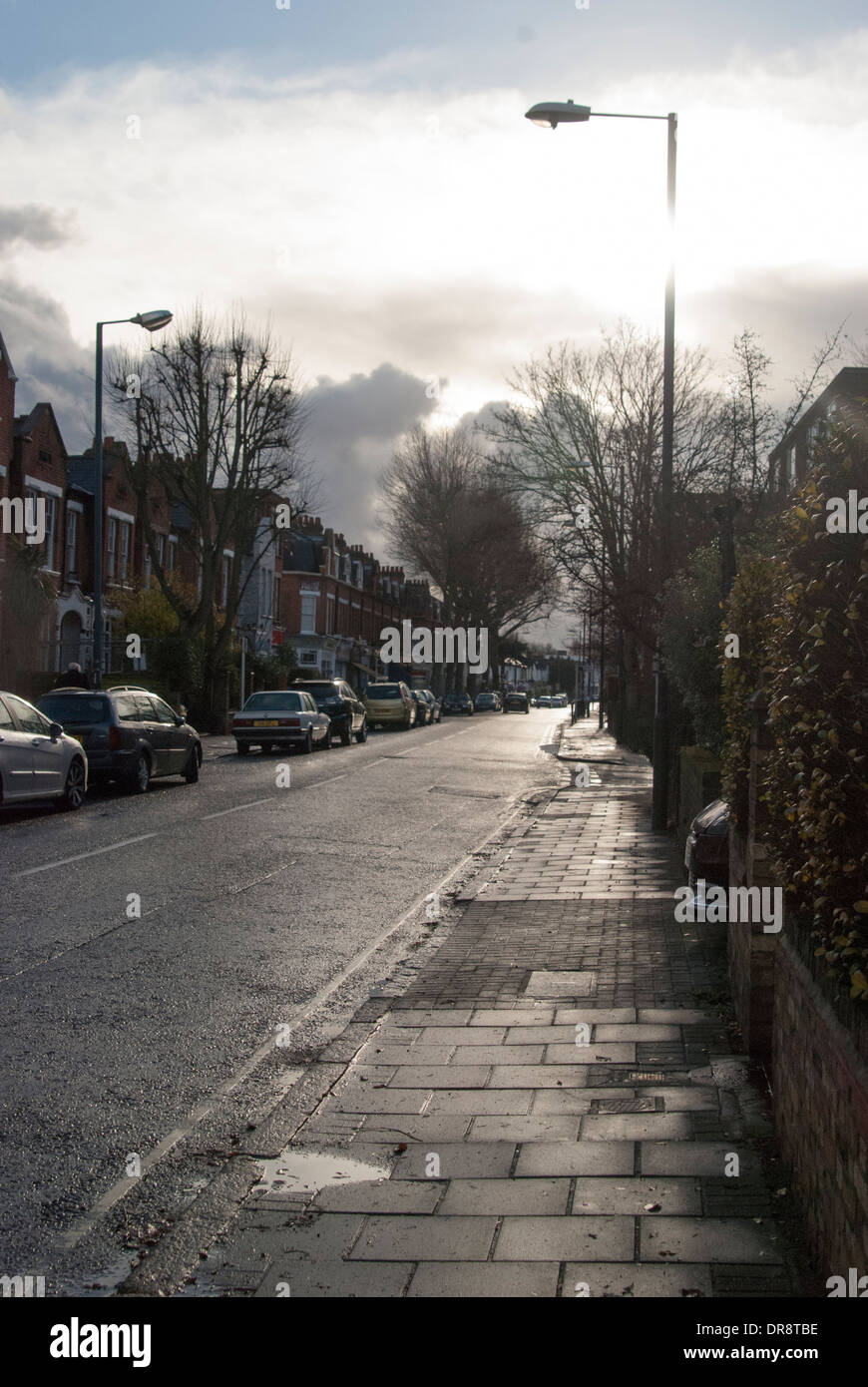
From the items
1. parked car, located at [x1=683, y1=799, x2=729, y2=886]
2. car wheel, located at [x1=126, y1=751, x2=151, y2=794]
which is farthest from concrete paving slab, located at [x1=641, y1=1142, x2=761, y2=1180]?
car wheel, located at [x1=126, y1=751, x2=151, y2=794]

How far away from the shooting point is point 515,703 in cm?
9144

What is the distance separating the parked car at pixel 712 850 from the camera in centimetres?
802

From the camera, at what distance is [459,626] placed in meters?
82.6

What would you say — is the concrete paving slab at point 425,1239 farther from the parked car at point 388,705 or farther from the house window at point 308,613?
the house window at point 308,613

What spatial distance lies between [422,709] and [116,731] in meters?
35.4

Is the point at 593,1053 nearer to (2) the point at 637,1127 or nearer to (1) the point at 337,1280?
(2) the point at 637,1127

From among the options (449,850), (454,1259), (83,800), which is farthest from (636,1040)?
(83,800)

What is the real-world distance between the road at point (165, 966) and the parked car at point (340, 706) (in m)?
15.6

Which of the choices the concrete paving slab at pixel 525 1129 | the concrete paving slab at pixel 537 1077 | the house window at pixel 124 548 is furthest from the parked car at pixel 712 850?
the house window at pixel 124 548

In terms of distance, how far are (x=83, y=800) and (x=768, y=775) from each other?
1516 cm

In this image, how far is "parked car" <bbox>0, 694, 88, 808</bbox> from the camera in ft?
50.7

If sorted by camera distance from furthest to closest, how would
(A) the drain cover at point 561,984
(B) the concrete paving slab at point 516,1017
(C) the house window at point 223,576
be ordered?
(C) the house window at point 223,576 → (A) the drain cover at point 561,984 → (B) the concrete paving slab at point 516,1017

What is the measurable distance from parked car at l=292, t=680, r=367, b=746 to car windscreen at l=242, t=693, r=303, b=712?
2.96m
